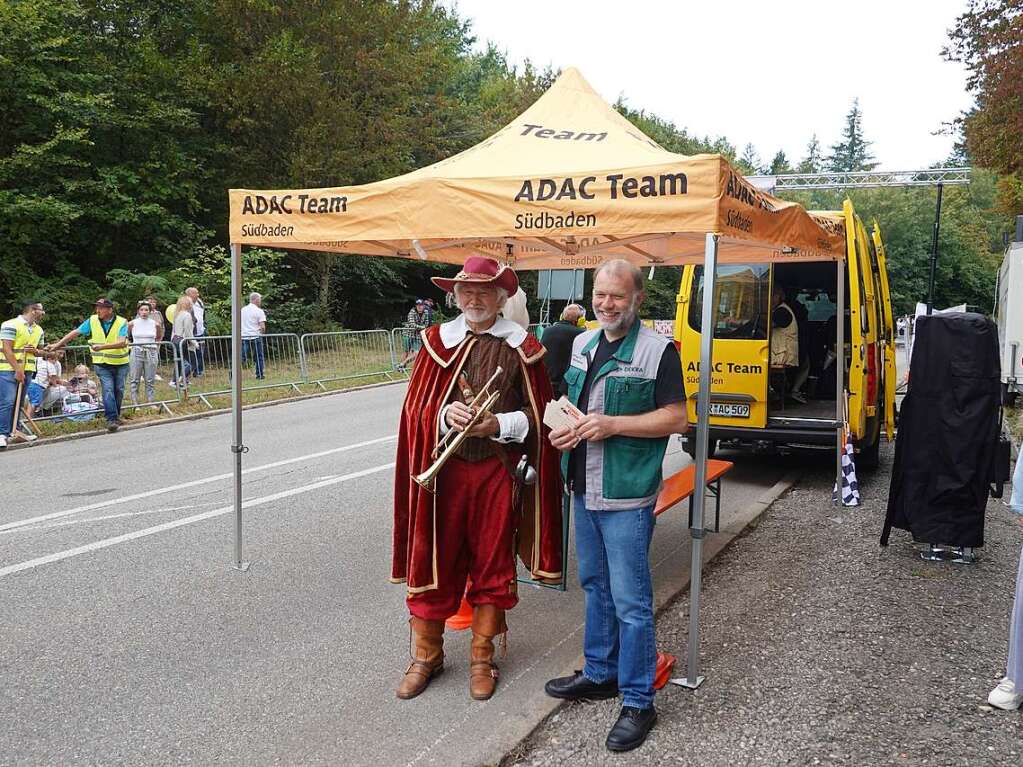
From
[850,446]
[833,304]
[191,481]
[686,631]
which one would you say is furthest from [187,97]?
[686,631]

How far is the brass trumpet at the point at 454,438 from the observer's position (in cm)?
359

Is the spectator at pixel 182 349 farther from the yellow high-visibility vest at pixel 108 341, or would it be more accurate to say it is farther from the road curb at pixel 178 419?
the yellow high-visibility vest at pixel 108 341

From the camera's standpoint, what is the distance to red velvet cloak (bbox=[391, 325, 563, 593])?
12.4 feet

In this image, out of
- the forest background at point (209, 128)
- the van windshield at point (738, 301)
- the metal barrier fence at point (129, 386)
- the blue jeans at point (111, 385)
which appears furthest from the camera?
the forest background at point (209, 128)

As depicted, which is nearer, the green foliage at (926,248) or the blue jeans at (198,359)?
the blue jeans at (198,359)

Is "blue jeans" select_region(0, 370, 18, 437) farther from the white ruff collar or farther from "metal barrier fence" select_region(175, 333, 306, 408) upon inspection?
the white ruff collar

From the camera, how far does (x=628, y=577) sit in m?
3.39

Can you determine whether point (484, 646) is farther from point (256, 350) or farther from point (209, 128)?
point (209, 128)

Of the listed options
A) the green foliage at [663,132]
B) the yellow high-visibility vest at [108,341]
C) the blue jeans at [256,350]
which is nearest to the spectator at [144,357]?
the yellow high-visibility vest at [108,341]

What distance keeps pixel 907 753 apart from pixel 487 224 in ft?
9.71

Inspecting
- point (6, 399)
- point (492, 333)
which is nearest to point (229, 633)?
point (492, 333)

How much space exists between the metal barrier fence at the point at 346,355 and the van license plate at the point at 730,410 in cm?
982

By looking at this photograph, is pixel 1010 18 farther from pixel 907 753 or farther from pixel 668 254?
pixel 907 753

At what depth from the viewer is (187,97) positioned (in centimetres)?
2202
